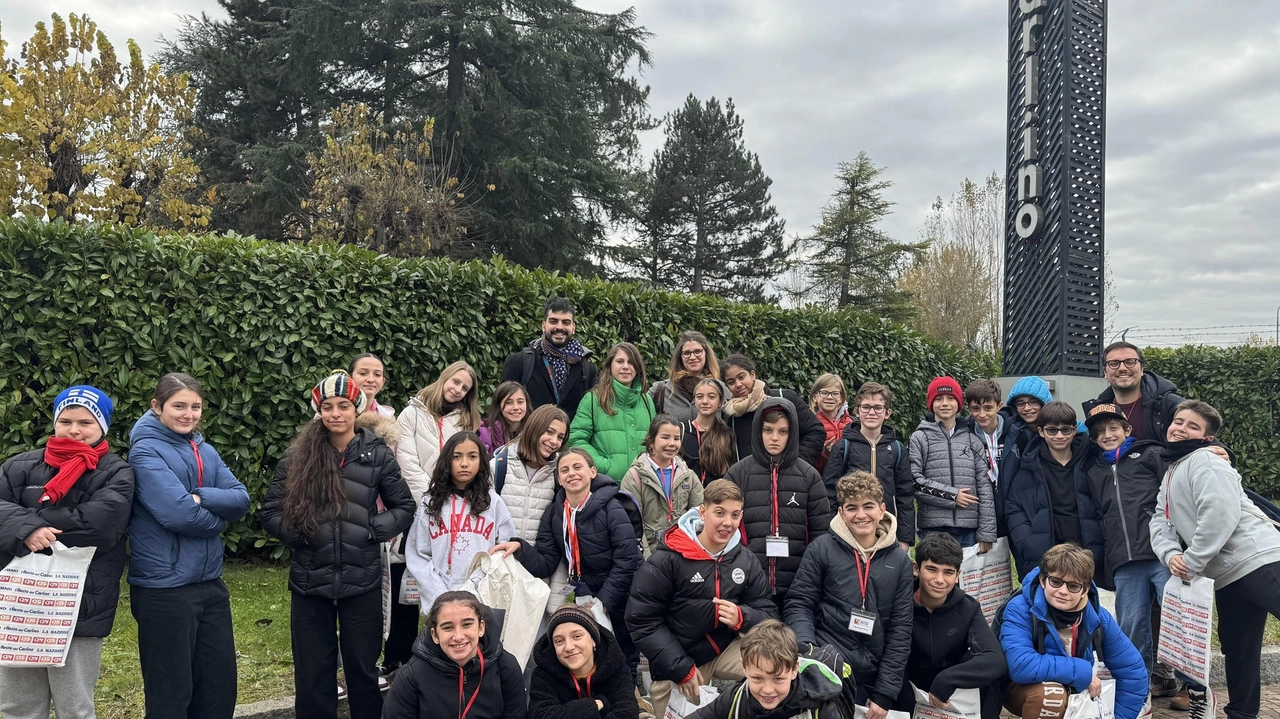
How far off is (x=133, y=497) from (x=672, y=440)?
8.89ft

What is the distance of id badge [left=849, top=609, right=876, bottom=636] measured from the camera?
4062 mm

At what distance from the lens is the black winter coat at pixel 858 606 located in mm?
4098

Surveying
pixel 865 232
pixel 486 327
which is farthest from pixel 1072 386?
pixel 865 232

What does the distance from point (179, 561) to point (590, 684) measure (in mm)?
1956

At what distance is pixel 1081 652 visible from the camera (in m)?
4.13

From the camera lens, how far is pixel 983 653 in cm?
409

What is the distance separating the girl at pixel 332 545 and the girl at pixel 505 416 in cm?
99

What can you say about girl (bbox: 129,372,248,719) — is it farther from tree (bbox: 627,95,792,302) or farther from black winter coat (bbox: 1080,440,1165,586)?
tree (bbox: 627,95,792,302)

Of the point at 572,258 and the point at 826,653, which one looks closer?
the point at 826,653

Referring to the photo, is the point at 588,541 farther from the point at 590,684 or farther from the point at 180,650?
the point at 180,650

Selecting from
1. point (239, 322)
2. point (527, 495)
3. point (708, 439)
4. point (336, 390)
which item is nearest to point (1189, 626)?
point (708, 439)

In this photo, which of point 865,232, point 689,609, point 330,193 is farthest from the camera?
point 865,232

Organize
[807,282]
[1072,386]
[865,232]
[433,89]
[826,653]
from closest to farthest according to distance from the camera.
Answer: [826,653] < [1072,386] < [433,89] < [865,232] < [807,282]

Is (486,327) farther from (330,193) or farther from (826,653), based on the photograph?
(330,193)
